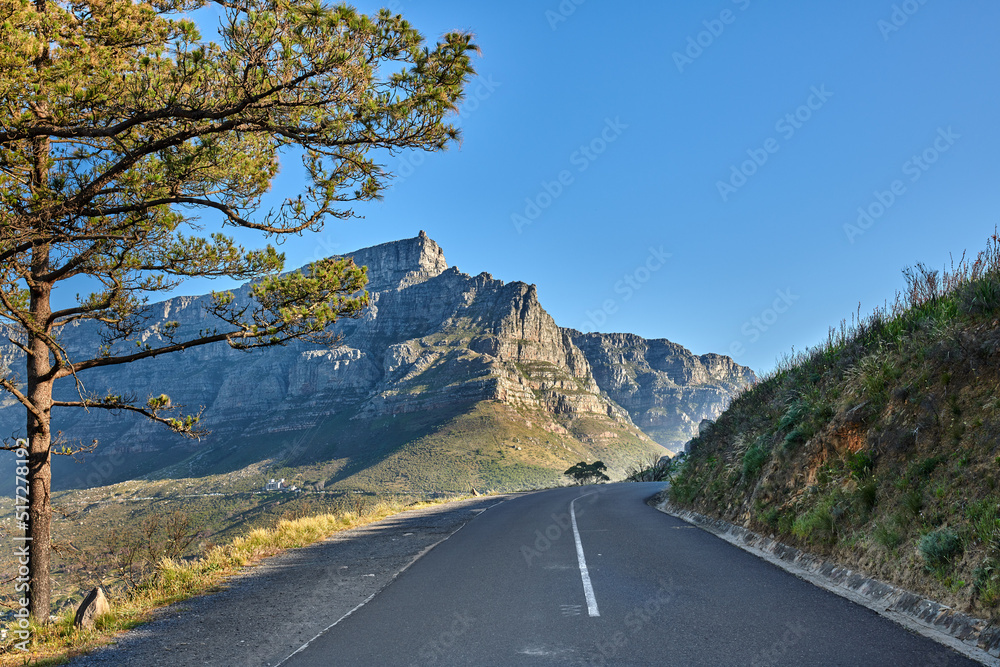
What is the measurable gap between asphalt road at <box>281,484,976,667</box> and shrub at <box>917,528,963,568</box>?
0.92 metres

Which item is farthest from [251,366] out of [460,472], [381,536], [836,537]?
[836,537]

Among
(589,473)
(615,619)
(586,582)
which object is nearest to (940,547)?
(615,619)

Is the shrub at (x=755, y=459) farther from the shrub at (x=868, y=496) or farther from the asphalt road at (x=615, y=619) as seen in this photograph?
the shrub at (x=868, y=496)

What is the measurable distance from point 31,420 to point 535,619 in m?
8.83

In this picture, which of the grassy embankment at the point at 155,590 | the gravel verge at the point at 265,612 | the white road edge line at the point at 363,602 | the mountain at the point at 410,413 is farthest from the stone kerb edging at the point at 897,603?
the mountain at the point at 410,413

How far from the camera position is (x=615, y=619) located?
607cm

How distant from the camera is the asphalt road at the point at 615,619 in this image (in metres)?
4.89

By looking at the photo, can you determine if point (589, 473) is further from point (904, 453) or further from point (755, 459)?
point (904, 453)

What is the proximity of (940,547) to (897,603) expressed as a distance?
75 centimetres

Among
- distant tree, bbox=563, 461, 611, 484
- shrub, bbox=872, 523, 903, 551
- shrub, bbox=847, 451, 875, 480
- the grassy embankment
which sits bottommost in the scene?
distant tree, bbox=563, 461, 611, 484

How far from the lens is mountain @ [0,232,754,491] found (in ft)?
338

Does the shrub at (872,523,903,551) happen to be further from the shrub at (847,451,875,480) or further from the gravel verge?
the gravel verge

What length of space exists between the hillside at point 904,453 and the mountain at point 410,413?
79696mm

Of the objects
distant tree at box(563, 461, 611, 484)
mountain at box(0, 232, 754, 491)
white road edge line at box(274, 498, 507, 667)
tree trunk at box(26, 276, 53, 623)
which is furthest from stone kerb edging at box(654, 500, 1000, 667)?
mountain at box(0, 232, 754, 491)
